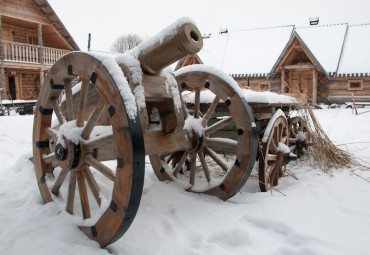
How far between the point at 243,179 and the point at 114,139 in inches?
47.6

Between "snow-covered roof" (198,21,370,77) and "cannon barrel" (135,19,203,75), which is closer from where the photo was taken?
"cannon barrel" (135,19,203,75)

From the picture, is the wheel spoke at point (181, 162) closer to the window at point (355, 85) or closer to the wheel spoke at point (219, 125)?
the wheel spoke at point (219, 125)

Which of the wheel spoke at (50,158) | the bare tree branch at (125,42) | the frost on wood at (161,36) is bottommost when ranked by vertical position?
the wheel spoke at (50,158)

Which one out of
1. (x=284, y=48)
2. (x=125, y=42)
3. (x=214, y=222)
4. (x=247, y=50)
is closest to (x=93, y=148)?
(x=214, y=222)

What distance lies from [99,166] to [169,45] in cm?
89

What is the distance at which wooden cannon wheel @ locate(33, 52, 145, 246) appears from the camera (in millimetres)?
1427

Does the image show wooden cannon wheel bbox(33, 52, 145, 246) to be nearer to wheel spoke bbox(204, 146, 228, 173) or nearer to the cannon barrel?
the cannon barrel

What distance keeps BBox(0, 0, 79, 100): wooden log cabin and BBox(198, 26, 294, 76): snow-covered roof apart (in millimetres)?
8920

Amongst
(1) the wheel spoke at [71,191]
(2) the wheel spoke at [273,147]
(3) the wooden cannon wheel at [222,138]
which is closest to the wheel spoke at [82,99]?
(1) the wheel spoke at [71,191]

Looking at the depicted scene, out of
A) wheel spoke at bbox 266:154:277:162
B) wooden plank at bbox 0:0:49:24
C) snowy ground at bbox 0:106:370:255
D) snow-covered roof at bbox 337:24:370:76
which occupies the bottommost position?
snowy ground at bbox 0:106:370:255

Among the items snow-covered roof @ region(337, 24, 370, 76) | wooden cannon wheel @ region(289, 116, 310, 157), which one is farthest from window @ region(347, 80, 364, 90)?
wooden cannon wheel @ region(289, 116, 310, 157)

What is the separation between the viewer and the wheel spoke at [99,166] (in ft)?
5.30

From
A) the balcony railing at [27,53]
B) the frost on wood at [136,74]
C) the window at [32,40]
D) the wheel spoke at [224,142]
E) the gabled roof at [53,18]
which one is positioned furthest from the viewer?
the window at [32,40]

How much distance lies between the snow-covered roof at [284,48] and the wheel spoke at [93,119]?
47.3ft
